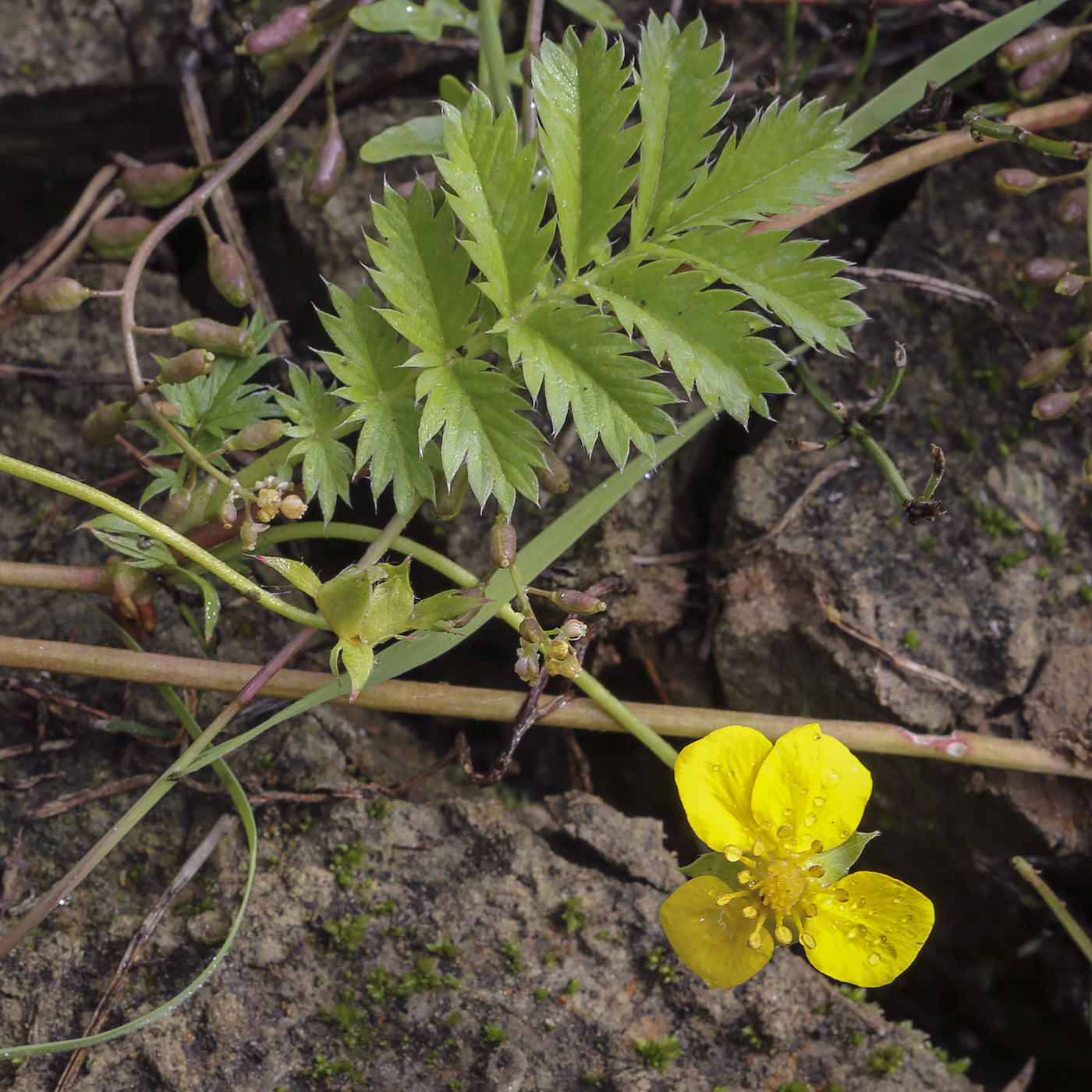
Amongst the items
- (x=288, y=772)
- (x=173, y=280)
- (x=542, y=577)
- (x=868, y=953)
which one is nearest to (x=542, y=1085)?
(x=868, y=953)

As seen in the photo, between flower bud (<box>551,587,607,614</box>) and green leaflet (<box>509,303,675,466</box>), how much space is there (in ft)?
0.84

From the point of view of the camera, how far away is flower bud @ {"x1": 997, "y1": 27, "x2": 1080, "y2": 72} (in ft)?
6.96

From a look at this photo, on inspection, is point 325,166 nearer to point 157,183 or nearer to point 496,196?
point 157,183

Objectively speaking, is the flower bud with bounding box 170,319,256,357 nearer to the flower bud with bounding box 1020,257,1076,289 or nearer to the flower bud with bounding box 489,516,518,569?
the flower bud with bounding box 489,516,518,569

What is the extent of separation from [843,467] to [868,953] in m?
1.12

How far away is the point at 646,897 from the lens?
1898 millimetres

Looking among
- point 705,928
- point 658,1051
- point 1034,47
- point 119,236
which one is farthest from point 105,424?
point 1034,47

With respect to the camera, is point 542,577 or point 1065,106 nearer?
point 542,577

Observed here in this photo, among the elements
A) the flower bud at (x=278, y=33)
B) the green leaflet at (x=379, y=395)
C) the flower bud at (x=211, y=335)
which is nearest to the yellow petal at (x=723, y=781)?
the green leaflet at (x=379, y=395)

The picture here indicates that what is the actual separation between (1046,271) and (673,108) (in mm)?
992

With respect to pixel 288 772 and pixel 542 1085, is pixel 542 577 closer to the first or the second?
pixel 288 772

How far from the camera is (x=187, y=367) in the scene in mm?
1749

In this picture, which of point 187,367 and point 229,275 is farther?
point 229,275

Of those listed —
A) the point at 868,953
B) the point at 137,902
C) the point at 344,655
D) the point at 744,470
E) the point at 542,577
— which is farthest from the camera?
the point at 744,470
